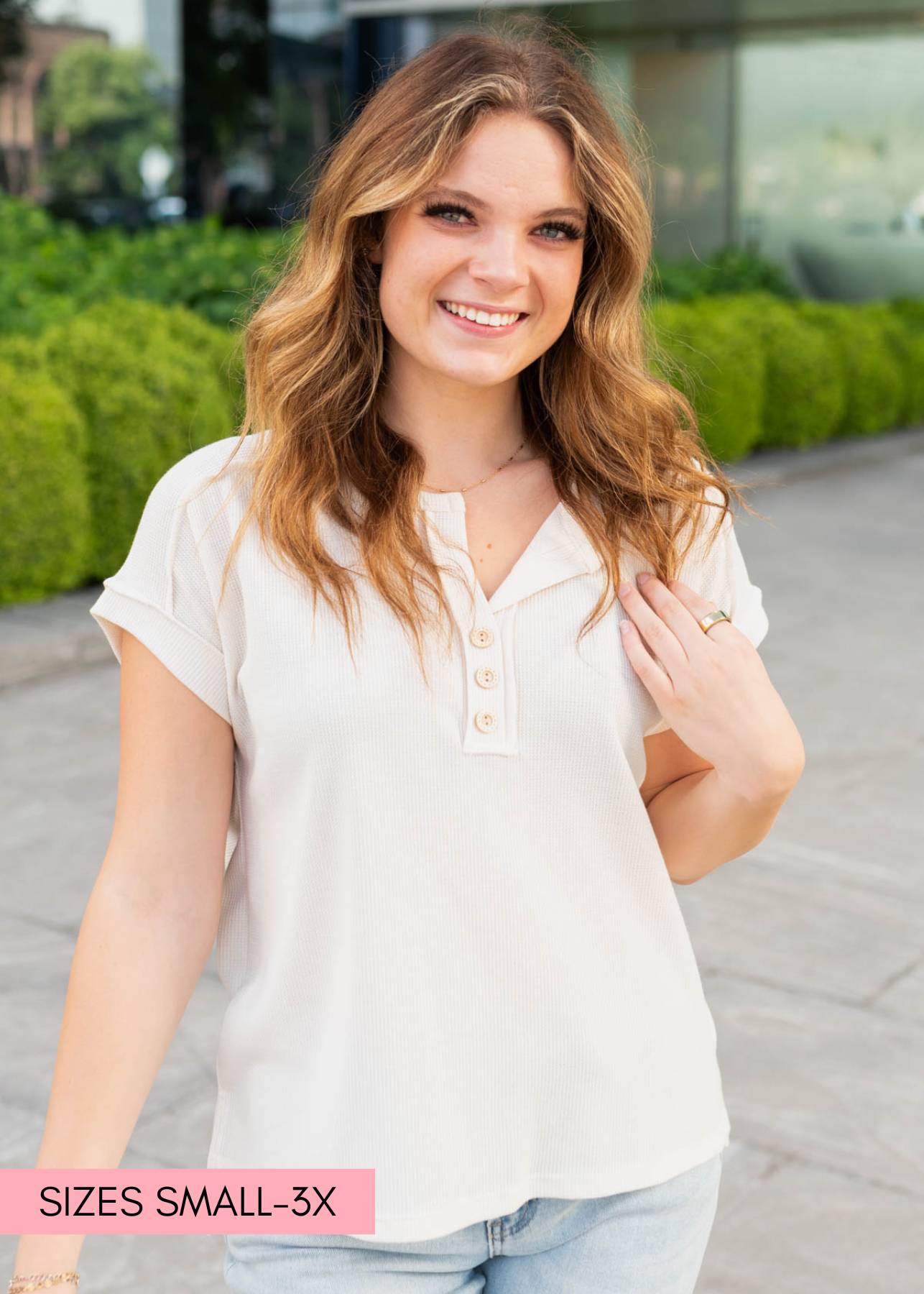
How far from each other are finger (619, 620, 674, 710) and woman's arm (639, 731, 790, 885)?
0.40 feet

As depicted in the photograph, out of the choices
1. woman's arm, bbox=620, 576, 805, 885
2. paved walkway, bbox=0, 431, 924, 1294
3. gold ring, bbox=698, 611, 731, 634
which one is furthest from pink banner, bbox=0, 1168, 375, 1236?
paved walkway, bbox=0, 431, 924, 1294

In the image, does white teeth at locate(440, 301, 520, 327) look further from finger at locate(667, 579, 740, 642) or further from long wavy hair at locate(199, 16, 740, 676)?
finger at locate(667, 579, 740, 642)

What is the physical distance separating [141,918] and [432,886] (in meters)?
0.28

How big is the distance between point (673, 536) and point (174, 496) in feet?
1.68

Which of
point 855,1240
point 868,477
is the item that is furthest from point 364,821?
point 868,477

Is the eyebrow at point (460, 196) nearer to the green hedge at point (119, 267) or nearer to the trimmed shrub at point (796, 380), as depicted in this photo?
the green hedge at point (119, 267)

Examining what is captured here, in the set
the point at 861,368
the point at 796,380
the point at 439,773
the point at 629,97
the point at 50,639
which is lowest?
the point at 861,368

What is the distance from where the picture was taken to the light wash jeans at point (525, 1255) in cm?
141

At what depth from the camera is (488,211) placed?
4.95 ft

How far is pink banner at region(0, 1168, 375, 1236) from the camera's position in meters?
1.39

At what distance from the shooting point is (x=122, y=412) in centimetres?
721

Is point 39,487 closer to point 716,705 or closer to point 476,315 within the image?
point 476,315

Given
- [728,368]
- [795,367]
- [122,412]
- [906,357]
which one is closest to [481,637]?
[122,412]

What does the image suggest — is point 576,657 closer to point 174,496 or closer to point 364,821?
point 364,821
